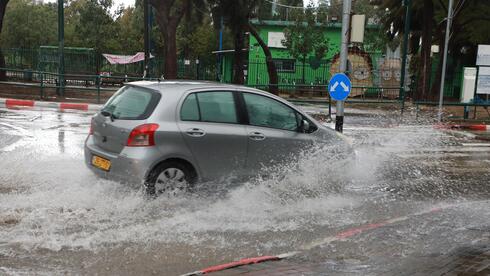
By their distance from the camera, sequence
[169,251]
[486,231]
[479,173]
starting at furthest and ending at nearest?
1. [479,173]
2. [486,231]
3. [169,251]

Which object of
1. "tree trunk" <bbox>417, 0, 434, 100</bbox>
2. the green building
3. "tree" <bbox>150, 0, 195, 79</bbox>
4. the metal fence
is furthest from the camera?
the green building

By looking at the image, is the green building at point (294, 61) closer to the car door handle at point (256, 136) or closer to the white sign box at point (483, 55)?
the white sign box at point (483, 55)

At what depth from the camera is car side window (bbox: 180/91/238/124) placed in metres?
7.25

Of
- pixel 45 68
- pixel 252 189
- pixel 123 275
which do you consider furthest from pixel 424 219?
pixel 45 68

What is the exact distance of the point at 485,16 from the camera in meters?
30.8

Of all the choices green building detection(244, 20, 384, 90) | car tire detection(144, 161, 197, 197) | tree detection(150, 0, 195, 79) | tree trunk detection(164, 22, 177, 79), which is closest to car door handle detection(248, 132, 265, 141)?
car tire detection(144, 161, 197, 197)

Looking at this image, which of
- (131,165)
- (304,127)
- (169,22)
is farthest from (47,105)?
(131,165)

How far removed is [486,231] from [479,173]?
4279 mm

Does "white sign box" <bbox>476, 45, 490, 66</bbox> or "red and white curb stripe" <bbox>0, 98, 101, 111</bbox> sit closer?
"red and white curb stripe" <bbox>0, 98, 101, 111</bbox>

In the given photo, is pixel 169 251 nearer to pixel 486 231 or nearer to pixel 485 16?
pixel 486 231

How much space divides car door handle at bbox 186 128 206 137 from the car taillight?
0.48 meters

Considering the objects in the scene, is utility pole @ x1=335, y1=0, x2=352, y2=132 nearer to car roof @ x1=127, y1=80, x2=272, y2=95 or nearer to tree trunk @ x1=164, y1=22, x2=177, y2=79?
car roof @ x1=127, y1=80, x2=272, y2=95

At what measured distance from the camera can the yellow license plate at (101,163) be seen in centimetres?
705

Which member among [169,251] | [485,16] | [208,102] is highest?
[485,16]
